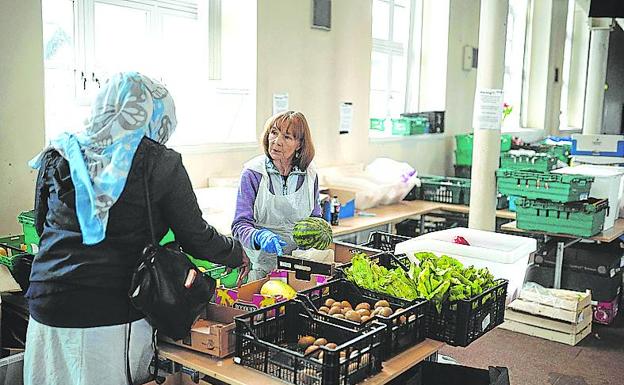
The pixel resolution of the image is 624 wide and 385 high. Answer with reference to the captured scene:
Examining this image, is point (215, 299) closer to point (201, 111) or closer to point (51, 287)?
point (51, 287)

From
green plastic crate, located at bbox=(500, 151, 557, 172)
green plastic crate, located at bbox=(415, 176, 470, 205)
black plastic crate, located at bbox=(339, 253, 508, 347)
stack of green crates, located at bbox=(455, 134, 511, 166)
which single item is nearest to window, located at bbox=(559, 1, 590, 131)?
stack of green crates, located at bbox=(455, 134, 511, 166)

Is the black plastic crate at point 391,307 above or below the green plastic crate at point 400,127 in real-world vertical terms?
below

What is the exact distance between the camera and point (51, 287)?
2.00 meters

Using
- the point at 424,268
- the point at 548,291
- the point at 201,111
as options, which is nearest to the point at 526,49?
the point at 548,291

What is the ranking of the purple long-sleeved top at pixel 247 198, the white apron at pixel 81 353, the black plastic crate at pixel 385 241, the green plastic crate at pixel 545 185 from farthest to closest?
1. the green plastic crate at pixel 545 185
2. the black plastic crate at pixel 385 241
3. the purple long-sleeved top at pixel 247 198
4. the white apron at pixel 81 353

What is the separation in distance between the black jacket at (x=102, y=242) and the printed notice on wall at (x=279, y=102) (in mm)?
3104

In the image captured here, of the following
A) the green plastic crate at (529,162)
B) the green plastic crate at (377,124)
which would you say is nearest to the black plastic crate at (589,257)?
the green plastic crate at (529,162)

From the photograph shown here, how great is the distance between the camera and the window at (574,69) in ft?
35.3

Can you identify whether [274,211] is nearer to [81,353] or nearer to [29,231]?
[29,231]

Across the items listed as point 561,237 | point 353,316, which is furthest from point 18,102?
point 561,237

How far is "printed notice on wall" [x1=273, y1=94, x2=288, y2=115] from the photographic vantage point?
201 inches

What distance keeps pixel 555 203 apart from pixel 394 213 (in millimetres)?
1216

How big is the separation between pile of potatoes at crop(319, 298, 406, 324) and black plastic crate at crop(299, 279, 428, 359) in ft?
0.08

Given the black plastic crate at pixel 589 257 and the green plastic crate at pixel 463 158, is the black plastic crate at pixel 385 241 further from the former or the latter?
the green plastic crate at pixel 463 158
